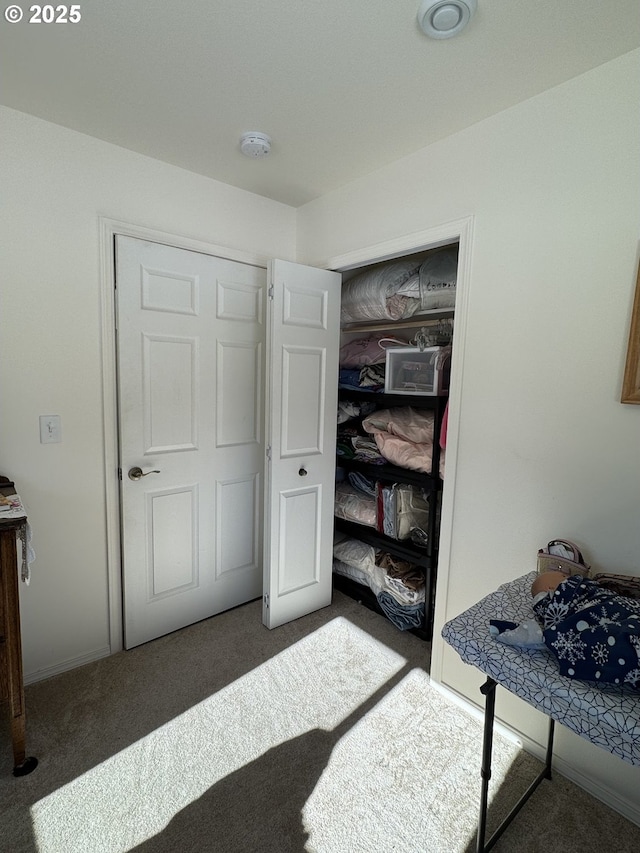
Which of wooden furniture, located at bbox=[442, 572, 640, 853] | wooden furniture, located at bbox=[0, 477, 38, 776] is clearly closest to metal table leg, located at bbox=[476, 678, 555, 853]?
wooden furniture, located at bbox=[442, 572, 640, 853]

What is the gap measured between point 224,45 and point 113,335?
1227mm

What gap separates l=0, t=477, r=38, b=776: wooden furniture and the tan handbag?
1777mm

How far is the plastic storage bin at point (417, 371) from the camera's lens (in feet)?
7.36

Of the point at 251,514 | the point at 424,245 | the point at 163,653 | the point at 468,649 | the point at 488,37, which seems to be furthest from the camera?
the point at 251,514

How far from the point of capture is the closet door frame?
179 centimetres

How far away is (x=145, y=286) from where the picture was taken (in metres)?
2.08

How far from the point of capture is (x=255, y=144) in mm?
1849

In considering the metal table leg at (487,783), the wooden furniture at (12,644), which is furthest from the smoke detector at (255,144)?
the metal table leg at (487,783)

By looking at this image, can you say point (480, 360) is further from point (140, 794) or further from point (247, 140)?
point (140, 794)

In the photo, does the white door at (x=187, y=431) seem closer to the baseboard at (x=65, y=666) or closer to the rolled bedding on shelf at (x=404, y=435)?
the baseboard at (x=65, y=666)

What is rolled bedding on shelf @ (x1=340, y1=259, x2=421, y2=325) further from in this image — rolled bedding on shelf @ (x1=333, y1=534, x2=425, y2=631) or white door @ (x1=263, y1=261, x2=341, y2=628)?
rolled bedding on shelf @ (x1=333, y1=534, x2=425, y2=631)

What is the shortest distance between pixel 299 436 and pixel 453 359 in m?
0.95

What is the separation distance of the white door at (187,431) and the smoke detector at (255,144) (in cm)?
57

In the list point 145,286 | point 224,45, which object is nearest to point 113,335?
point 145,286
